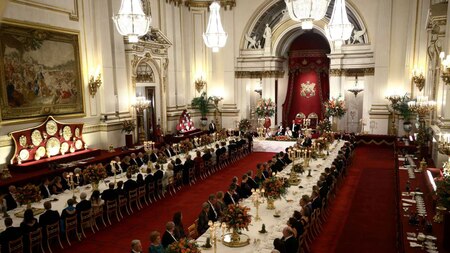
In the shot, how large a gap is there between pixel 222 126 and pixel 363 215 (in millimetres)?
15706

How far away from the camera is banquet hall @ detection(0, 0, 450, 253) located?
8562 millimetres

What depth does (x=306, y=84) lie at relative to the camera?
26328 mm

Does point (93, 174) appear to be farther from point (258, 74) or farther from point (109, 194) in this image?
point (258, 74)

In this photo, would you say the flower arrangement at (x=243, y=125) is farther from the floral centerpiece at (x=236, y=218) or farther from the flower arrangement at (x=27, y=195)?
the floral centerpiece at (x=236, y=218)

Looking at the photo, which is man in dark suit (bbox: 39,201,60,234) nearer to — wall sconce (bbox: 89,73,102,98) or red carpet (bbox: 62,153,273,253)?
red carpet (bbox: 62,153,273,253)

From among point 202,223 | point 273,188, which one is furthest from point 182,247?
point 273,188

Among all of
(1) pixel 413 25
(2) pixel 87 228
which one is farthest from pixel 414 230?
(1) pixel 413 25

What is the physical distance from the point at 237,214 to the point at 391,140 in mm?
16785

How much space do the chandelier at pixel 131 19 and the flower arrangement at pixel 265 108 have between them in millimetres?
13509

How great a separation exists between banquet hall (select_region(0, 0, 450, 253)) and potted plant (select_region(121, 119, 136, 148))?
0.10m

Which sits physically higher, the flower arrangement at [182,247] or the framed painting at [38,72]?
the framed painting at [38,72]

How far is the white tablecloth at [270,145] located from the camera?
20938 millimetres

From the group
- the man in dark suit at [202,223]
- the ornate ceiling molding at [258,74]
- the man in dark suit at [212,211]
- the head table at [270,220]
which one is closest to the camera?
the head table at [270,220]

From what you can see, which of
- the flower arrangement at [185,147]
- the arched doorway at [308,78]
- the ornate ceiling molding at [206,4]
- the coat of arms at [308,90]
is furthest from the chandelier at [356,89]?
the flower arrangement at [185,147]
